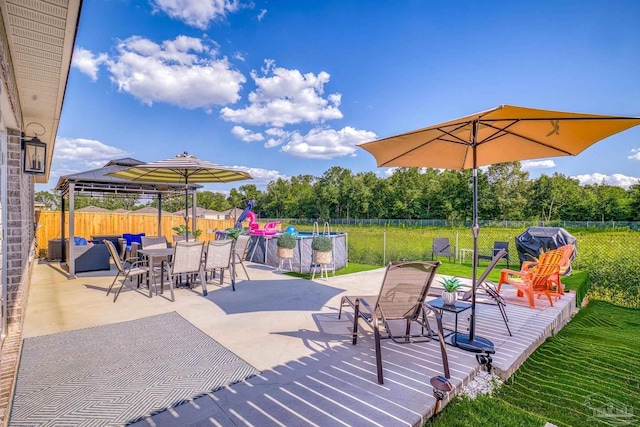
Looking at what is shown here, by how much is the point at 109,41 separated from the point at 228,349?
36.9ft

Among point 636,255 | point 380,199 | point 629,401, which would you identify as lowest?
point 629,401

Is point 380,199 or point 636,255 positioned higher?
point 380,199

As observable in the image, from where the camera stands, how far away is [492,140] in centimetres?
383

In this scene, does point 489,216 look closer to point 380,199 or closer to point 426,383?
point 380,199

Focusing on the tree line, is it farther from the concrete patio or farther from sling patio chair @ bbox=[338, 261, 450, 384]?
sling patio chair @ bbox=[338, 261, 450, 384]

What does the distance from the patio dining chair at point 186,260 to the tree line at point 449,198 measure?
1922 cm

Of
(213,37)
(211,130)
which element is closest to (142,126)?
(211,130)

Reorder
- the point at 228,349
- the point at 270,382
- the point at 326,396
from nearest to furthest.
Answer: the point at 326,396 → the point at 270,382 → the point at 228,349

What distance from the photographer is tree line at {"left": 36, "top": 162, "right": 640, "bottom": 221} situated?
35.3 m

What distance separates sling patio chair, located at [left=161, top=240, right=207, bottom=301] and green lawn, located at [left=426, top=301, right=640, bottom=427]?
14.1ft

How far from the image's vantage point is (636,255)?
22.4 feet

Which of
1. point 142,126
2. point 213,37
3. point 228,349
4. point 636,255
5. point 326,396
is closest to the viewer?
point 326,396

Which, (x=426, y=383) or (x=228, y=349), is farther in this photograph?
(x=228, y=349)

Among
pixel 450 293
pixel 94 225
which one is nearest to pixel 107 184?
pixel 94 225
